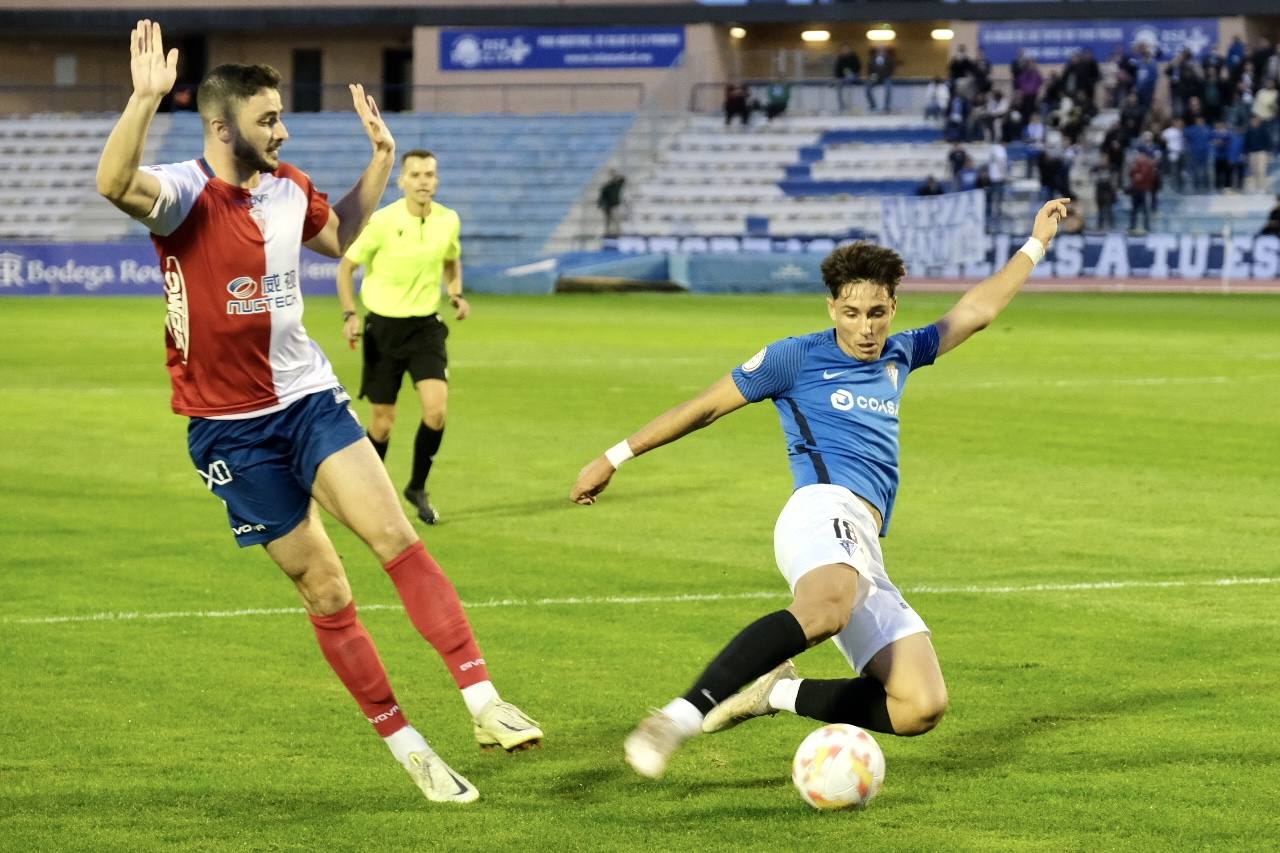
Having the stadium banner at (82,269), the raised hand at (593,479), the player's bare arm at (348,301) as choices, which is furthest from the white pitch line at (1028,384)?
the stadium banner at (82,269)

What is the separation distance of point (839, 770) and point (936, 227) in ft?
120

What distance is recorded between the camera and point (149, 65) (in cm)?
563

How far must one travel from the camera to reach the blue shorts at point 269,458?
611 cm

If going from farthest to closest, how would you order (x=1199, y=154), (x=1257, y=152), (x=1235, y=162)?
(x=1257, y=152), (x=1199, y=154), (x=1235, y=162)

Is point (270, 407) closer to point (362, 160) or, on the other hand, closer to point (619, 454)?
point (619, 454)

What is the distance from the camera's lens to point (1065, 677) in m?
7.43

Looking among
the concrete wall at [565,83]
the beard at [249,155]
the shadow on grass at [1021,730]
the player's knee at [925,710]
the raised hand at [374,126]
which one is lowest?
the shadow on grass at [1021,730]

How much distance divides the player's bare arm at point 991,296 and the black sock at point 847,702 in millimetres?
1225

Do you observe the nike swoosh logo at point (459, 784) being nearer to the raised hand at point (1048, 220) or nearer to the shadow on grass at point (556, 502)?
the raised hand at point (1048, 220)

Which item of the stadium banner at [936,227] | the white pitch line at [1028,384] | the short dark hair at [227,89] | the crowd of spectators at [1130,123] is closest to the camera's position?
the short dark hair at [227,89]

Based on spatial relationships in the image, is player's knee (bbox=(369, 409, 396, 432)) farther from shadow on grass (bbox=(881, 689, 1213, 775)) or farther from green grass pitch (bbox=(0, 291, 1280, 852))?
shadow on grass (bbox=(881, 689, 1213, 775))

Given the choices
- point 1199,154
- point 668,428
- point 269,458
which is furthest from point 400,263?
point 1199,154

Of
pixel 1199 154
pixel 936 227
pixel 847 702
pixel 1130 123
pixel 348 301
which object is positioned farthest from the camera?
pixel 1130 123

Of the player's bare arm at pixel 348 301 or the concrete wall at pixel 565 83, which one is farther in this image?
the concrete wall at pixel 565 83
